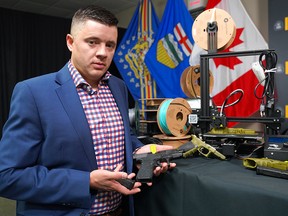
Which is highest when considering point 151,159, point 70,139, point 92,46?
point 92,46

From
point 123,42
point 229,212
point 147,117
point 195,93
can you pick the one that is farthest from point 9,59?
point 229,212

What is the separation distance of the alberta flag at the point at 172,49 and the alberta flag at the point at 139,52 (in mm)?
334

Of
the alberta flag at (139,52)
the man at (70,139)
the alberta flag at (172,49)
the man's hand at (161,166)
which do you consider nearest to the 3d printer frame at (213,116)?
the man's hand at (161,166)

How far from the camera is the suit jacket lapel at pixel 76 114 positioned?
98 centimetres

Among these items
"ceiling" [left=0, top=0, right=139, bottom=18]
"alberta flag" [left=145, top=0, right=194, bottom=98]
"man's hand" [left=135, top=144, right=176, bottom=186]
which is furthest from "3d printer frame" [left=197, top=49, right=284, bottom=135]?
"ceiling" [left=0, top=0, right=139, bottom=18]

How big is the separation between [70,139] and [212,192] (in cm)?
59

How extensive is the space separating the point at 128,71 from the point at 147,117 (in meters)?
1.88

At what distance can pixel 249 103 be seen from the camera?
253 centimetres

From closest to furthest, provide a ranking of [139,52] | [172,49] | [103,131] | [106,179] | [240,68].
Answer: [106,179], [103,131], [240,68], [172,49], [139,52]

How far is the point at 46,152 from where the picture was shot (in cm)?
94

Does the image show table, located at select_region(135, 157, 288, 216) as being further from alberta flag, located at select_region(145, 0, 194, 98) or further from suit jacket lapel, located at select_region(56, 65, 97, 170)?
alberta flag, located at select_region(145, 0, 194, 98)

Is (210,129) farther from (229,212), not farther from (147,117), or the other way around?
(147,117)

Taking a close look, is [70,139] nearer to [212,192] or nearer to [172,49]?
[212,192]

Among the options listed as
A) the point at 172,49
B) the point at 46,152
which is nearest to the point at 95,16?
the point at 46,152
